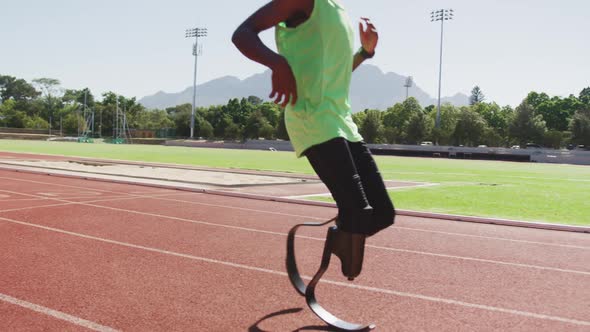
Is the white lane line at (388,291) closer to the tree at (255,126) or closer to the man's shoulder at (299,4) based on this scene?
the man's shoulder at (299,4)

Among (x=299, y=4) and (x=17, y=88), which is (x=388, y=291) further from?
(x=17, y=88)

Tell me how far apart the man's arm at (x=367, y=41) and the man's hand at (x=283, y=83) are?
909 millimetres

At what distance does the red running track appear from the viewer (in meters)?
3.62

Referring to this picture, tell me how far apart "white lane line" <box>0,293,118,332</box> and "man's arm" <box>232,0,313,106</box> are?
1.94m

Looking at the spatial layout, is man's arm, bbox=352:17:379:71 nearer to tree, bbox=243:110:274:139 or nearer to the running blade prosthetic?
the running blade prosthetic

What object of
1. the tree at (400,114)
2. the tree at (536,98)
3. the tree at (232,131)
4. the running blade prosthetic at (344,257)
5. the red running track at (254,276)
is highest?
the tree at (536,98)

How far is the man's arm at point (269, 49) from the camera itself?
2822 mm

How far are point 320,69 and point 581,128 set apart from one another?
2963 inches

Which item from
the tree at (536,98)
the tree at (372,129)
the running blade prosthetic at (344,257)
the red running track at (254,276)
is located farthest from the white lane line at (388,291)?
the tree at (536,98)

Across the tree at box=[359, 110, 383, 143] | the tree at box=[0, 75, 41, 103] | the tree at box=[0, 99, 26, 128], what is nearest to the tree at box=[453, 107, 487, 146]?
the tree at box=[359, 110, 383, 143]

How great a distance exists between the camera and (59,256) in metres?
5.39

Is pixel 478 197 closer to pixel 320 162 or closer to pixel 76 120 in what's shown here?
pixel 320 162

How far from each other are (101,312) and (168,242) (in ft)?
8.58

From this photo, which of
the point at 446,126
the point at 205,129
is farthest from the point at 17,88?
the point at 446,126
